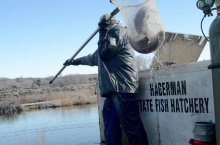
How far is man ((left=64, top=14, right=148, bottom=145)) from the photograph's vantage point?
4195 millimetres

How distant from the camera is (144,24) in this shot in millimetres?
3824

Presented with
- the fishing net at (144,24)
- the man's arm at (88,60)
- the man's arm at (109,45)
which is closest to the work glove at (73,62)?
the man's arm at (88,60)

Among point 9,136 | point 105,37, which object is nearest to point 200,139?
point 105,37

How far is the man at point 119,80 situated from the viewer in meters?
4.20

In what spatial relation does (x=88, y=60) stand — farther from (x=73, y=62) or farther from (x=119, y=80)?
(x=119, y=80)

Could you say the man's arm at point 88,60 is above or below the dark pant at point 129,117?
above

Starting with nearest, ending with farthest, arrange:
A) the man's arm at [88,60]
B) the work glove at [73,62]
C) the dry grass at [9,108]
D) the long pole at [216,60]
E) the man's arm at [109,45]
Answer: the long pole at [216,60] → the man's arm at [109,45] → the man's arm at [88,60] → the work glove at [73,62] → the dry grass at [9,108]

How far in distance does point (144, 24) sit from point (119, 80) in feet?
3.14

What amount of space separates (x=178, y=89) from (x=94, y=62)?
1.99m

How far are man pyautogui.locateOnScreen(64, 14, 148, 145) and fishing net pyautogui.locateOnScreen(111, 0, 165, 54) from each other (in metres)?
0.45

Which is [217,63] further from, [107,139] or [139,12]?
[107,139]

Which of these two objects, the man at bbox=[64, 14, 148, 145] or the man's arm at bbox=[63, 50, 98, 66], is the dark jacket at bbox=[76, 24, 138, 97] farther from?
the man's arm at bbox=[63, 50, 98, 66]

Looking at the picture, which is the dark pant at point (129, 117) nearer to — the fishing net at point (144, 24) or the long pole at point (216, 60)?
the fishing net at point (144, 24)

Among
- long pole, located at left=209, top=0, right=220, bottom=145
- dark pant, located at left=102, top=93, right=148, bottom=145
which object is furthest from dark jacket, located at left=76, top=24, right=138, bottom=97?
long pole, located at left=209, top=0, right=220, bottom=145
